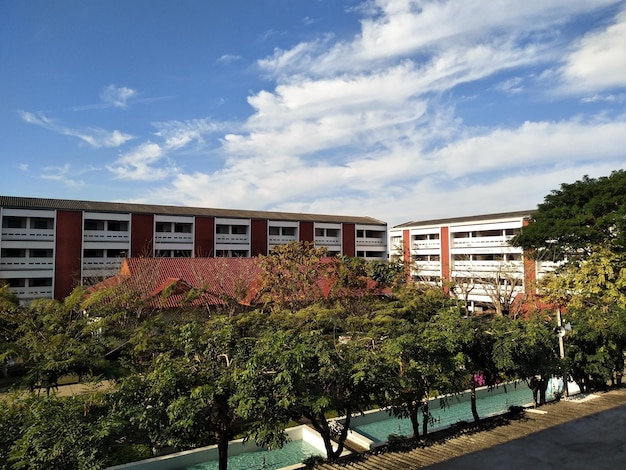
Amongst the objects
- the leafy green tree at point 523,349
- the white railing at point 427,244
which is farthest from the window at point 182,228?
the leafy green tree at point 523,349

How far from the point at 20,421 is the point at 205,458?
5.07m

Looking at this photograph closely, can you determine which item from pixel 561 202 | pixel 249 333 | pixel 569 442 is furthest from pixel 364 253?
pixel 569 442

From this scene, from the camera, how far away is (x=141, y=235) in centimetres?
3312

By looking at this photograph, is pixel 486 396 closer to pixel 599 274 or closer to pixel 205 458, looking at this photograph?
pixel 599 274

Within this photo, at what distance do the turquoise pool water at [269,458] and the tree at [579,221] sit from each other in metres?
16.1

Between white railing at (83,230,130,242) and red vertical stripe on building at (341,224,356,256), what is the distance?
66.2 ft

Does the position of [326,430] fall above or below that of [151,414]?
below

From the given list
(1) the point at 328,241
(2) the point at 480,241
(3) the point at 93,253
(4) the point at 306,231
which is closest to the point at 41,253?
(3) the point at 93,253

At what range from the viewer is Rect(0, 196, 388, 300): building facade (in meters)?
29.1

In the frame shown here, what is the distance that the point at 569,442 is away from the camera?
31.9 ft

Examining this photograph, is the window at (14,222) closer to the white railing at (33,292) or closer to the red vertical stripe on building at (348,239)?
the white railing at (33,292)

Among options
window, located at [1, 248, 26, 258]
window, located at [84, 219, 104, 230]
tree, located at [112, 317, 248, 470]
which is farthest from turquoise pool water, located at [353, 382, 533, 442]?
window, located at [1, 248, 26, 258]

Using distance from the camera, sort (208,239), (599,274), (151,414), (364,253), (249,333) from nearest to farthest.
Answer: (151,414), (249,333), (599,274), (208,239), (364,253)

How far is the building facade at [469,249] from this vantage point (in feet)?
113
